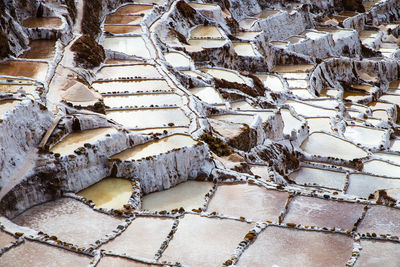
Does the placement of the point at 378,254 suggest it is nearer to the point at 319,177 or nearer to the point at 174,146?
the point at 174,146

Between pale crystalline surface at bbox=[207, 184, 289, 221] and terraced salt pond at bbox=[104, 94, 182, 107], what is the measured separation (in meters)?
5.88

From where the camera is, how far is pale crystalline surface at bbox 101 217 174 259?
1269 centimetres

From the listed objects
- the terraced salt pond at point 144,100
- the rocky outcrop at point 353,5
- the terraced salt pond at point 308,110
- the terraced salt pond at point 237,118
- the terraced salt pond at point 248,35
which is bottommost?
the terraced salt pond at point 308,110

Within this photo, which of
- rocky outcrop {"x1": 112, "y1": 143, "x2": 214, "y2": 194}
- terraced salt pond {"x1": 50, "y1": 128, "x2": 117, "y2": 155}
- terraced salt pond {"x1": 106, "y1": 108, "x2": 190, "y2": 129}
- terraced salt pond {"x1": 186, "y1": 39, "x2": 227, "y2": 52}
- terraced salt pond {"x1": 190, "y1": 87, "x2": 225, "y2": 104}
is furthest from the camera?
terraced salt pond {"x1": 186, "y1": 39, "x2": 227, "y2": 52}

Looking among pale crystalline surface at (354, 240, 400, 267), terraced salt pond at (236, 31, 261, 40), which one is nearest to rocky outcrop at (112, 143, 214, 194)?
pale crystalline surface at (354, 240, 400, 267)

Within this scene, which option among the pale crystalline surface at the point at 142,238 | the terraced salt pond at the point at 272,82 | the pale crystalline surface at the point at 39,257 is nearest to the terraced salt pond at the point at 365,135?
the terraced salt pond at the point at 272,82

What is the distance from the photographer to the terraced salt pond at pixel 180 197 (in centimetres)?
1568

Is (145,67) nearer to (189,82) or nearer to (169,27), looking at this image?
(189,82)

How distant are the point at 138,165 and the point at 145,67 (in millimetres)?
10035

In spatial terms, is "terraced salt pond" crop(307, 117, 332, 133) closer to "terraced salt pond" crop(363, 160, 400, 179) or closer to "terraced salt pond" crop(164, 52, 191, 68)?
"terraced salt pond" crop(363, 160, 400, 179)

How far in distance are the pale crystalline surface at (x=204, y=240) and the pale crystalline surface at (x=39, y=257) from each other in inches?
83.8

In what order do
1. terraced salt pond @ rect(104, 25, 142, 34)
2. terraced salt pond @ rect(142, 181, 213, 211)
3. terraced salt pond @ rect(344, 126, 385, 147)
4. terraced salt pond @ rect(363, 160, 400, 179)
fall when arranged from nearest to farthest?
1. terraced salt pond @ rect(142, 181, 213, 211)
2. terraced salt pond @ rect(363, 160, 400, 179)
3. terraced salt pond @ rect(344, 126, 385, 147)
4. terraced salt pond @ rect(104, 25, 142, 34)

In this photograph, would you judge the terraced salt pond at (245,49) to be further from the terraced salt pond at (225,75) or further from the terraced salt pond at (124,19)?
the terraced salt pond at (124,19)

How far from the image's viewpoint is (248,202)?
51.3 feet
